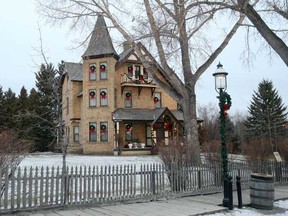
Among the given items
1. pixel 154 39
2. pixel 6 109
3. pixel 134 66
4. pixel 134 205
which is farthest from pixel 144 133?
pixel 134 205

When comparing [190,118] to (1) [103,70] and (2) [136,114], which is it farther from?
(1) [103,70]

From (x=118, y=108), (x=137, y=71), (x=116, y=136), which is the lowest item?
(x=116, y=136)

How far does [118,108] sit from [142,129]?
10.6 feet

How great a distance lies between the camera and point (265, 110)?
45.2 metres

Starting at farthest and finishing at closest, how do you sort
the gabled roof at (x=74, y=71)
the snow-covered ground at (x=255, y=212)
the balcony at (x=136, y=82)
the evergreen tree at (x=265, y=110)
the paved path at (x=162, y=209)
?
the evergreen tree at (x=265, y=110)
the gabled roof at (x=74, y=71)
the balcony at (x=136, y=82)
the snow-covered ground at (x=255, y=212)
the paved path at (x=162, y=209)

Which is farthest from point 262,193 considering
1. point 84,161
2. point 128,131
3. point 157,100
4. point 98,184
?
point 157,100

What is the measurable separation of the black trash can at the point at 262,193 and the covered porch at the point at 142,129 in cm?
2050

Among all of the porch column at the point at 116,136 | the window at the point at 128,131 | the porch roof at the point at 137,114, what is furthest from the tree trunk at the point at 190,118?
the window at the point at 128,131

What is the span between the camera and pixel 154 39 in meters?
16.8

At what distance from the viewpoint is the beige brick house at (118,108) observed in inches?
1254

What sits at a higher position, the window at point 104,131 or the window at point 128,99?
the window at point 128,99

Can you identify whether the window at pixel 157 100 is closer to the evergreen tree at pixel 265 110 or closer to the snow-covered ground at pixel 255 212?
the evergreen tree at pixel 265 110

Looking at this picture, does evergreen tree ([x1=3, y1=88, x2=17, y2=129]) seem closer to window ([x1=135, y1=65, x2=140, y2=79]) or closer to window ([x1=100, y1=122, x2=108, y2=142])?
window ([x1=100, y1=122, x2=108, y2=142])

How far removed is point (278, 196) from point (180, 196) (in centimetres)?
374
